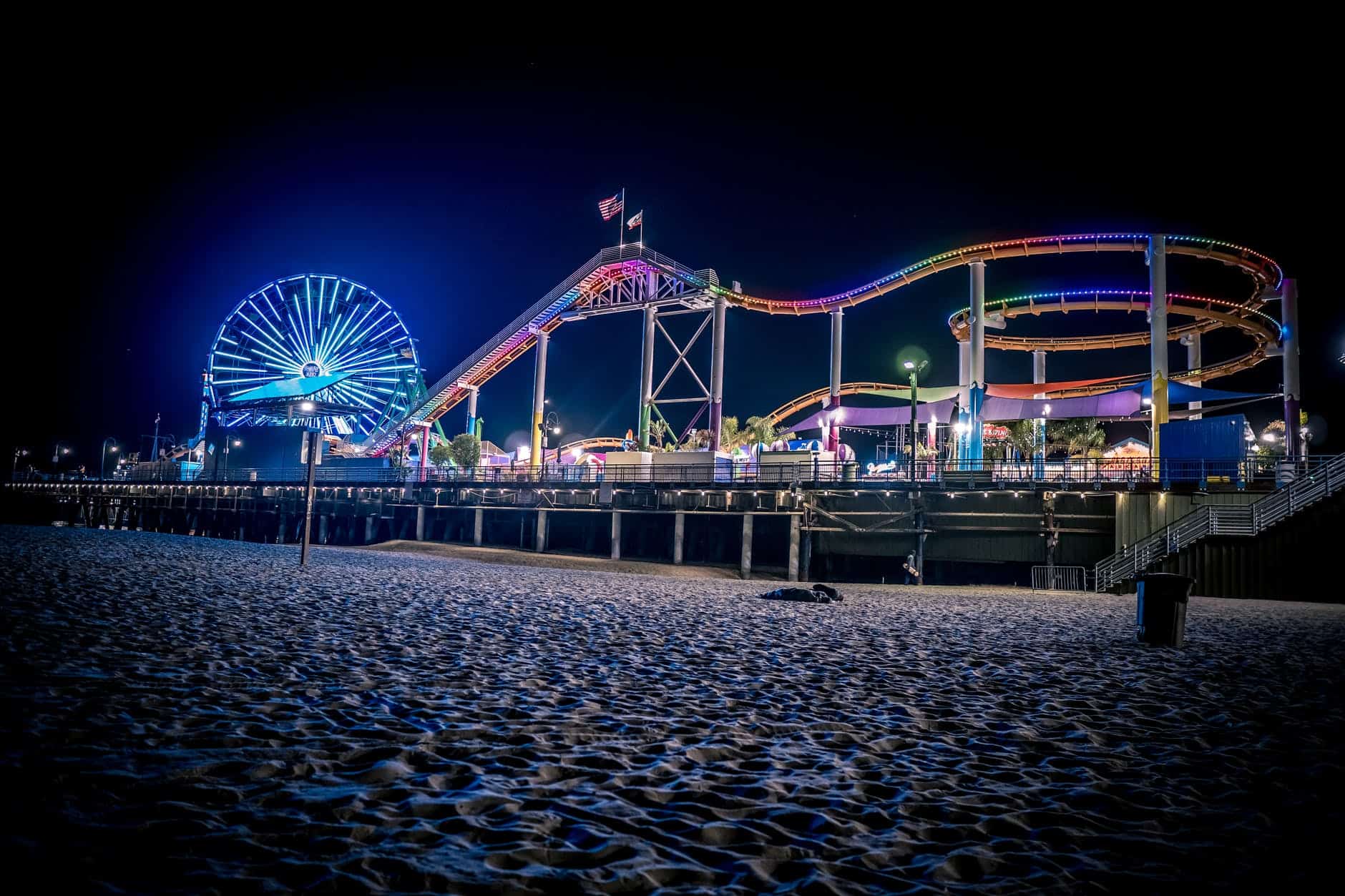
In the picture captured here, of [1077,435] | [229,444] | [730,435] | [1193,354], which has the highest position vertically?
[1193,354]

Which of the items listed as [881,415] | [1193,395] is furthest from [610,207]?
[1193,395]

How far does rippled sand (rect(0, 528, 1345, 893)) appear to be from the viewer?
11.3 feet

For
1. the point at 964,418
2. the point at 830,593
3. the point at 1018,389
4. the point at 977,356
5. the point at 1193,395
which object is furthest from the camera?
the point at 1018,389

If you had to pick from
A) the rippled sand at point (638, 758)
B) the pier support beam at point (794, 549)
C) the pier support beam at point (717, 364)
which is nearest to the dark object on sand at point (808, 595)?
the rippled sand at point (638, 758)

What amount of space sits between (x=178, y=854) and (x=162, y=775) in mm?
1262

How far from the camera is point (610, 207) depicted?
43781 mm

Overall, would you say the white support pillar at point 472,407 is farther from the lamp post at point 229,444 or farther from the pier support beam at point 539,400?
the lamp post at point 229,444

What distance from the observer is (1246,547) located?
68.8 feet

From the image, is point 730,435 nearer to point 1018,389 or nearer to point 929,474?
point 929,474

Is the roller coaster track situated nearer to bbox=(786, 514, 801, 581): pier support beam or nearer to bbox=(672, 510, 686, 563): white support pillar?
bbox=(672, 510, 686, 563): white support pillar

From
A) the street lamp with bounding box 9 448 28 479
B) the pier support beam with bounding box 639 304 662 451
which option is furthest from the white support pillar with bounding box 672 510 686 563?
the street lamp with bounding box 9 448 28 479

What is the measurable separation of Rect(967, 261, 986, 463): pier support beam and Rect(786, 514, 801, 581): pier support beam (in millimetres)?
10347

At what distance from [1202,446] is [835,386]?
61.6 feet

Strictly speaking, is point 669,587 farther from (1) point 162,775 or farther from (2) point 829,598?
(1) point 162,775
